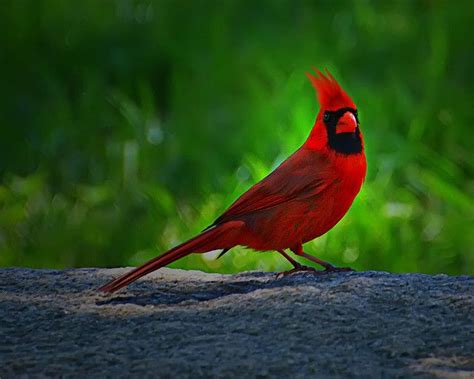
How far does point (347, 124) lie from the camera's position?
2.54 meters

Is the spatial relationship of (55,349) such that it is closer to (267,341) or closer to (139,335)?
(139,335)

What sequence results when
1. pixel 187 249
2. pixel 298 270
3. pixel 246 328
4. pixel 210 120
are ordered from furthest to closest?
pixel 210 120 < pixel 298 270 < pixel 187 249 < pixel 246 328

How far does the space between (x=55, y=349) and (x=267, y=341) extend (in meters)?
0.40

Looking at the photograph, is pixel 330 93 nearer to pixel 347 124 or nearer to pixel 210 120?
pixel 347 124

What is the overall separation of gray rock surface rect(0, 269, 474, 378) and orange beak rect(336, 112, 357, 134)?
33 cm

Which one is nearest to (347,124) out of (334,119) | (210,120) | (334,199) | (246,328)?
(334,119)

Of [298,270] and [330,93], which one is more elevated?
[330,93]

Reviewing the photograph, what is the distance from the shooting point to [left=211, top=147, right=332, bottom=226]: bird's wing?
8.29 feet

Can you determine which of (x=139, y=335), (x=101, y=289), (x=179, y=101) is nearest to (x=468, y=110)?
(x=179, y=101)

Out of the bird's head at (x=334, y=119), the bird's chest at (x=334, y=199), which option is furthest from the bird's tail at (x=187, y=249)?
the bird's head at (x=334, y=119)

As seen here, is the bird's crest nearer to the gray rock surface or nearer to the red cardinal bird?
the red cardinal bird

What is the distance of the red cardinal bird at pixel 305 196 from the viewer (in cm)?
253

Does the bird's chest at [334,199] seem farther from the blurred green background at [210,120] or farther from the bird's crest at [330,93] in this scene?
the blurred green background at [210,120]

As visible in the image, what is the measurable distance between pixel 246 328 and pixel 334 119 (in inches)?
23.9
